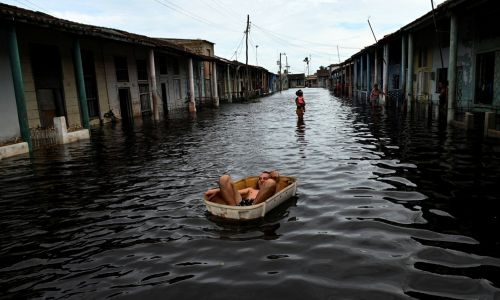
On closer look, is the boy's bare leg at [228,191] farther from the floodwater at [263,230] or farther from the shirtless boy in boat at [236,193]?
the floodwater at [263,230]

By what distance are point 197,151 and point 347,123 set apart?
916 cm

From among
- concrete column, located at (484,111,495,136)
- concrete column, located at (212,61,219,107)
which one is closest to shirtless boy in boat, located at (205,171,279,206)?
concrete column, located at (484,111,495,136)

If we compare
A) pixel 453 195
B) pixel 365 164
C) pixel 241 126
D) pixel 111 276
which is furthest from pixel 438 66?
pixel 111 276

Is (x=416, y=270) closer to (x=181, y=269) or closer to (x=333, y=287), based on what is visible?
(x=333, y=287)

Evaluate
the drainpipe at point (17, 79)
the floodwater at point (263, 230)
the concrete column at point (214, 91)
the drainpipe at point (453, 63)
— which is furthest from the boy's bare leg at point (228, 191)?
the concrete column at point (214, 91)

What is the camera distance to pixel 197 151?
13.2 meters

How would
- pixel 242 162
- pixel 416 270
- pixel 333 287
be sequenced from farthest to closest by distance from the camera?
pixel 242 162 < pixel 416 270 < pixel 333 287

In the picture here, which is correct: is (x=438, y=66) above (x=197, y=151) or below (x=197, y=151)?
above

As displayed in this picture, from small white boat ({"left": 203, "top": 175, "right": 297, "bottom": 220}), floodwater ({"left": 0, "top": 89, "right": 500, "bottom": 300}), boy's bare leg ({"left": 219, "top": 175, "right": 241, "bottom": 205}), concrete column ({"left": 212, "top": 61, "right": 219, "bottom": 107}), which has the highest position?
concrete column ({"left": 212, "top": 61, "right": 219, "bottom": 107})

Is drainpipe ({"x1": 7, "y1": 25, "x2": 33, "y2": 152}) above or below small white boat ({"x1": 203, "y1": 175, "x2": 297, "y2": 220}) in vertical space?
above

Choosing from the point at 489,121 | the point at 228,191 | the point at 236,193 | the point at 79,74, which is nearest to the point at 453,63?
the point at 489,121

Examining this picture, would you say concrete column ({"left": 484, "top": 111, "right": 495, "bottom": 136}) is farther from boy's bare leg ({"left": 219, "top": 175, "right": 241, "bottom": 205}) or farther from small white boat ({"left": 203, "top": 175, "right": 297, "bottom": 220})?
boy's bare leg ({"left": 219, "top": 175, "right": 241, "bottom": 205})

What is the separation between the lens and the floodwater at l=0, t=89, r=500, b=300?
4.66m

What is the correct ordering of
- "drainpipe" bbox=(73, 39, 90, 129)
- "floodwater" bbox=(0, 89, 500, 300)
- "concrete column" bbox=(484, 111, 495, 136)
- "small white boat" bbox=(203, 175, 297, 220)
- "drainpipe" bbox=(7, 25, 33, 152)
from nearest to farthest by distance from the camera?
"floodwater" bbox=(0, 89, 500, 300), "small white boat" bbox=(203, 175, 297, 220), "concrete column" bbox=(484, 111, 495, 136), "drainpipe" bbox=(7, 25, 33, 152), "drainpipe" bbox=(73, 39, 90, 129)
